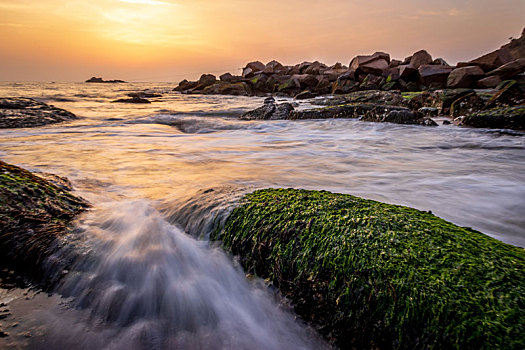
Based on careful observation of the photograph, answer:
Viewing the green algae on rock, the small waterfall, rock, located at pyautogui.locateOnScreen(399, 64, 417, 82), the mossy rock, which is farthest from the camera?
rock, located at pyautogui.locateOnScreen(399, 64, 417, 82)

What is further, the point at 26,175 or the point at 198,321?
the point at 26,175

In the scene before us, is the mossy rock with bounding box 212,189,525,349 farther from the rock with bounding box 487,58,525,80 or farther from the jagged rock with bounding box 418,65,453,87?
Answer: the jagged rock with bounding box 418,65,453,87

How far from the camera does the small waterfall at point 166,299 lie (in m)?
1.53

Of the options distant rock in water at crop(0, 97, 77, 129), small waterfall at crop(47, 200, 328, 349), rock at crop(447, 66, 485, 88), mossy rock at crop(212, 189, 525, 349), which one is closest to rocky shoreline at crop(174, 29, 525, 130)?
rock at crop(447, 66, 485, 88)

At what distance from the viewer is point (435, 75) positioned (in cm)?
1909

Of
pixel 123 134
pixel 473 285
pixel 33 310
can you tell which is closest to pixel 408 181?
pixel 473 285

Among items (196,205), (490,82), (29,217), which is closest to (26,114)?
(29,217)

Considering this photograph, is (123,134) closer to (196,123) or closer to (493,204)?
(196,123)

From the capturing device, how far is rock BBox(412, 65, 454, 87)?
749 inches

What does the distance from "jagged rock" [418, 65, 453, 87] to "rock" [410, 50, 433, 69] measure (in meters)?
6.97

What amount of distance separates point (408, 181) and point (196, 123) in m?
7.83

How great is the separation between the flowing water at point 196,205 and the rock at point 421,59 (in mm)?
22300

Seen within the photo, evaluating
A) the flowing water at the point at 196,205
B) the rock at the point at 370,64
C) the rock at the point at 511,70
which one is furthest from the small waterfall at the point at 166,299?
the rock at the point at 370,64

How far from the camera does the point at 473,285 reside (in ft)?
4.11
